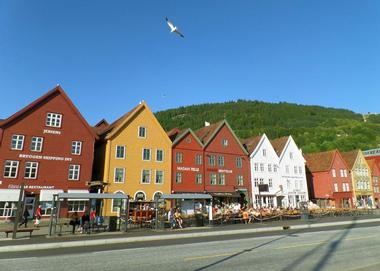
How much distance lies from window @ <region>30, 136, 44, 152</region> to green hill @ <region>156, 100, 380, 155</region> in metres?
50.6

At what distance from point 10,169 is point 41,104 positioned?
772 centimetres

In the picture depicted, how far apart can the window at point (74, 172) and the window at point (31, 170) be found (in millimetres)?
3557

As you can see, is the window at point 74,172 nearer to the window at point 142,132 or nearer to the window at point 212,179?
the window at point 142,132

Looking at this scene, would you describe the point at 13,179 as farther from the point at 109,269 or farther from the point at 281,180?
the point at 281,180

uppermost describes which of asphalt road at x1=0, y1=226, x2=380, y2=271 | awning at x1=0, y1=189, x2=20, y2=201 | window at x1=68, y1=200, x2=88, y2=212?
awning at x1=0, y1=189, x2=20, y2=201

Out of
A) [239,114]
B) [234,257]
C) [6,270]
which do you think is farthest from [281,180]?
[239,114]

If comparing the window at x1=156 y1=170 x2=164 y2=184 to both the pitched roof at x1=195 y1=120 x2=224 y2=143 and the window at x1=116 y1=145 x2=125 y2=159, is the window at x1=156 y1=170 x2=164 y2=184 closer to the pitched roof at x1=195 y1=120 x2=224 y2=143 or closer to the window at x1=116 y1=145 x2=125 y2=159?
the window at x1=116 y1=145 x2=125 y2=159

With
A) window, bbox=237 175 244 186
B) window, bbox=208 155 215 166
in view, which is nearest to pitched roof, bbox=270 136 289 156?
window, bbox=237 175 244 186

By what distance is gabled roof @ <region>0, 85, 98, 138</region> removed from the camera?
33.9 meters

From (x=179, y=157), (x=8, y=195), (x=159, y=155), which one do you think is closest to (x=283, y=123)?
(x=179, y=157)

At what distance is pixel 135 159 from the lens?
133 ft

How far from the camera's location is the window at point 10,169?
3288cm

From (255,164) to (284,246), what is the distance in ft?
126

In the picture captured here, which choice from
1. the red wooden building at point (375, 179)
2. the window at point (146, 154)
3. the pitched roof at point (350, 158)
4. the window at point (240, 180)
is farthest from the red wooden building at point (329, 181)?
the window at point (146, 154)
